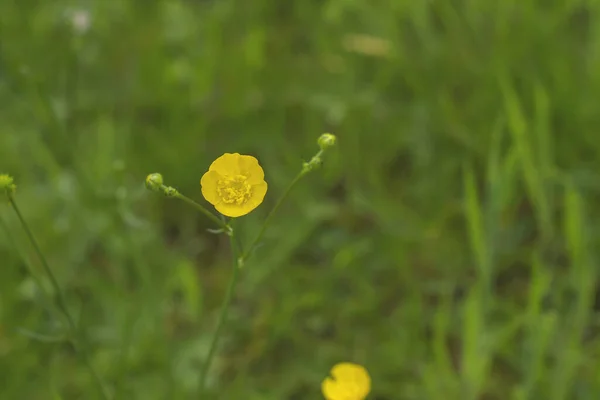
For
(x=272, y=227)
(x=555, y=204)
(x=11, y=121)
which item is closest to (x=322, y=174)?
(x=272, y=227)

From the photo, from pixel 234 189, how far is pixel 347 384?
484 millimetres

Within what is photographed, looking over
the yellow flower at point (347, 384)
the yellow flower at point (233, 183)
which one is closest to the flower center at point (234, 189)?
the yellow flower at point (233, 183)

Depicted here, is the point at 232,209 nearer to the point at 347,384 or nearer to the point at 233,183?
the point at 233,183

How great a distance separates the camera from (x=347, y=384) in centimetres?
129

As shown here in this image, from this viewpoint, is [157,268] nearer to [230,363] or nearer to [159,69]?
[230,363]

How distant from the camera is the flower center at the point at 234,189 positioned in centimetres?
102

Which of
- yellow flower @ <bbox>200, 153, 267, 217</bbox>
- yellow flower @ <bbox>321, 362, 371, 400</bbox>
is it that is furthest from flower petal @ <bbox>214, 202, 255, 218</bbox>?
yellow flower @ <bbox>321, 362, 371, 400</bbox>

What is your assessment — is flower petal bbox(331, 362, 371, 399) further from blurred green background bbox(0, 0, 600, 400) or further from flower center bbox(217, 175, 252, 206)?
flower center bbox(217, 175, 252, 206)

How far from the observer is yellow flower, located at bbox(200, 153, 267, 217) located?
1014 mm

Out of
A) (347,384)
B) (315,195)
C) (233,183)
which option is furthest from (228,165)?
(315,195)

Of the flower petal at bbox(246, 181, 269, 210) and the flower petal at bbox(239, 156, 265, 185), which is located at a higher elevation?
the flower petal at bbox(239, 156, 265, 185)

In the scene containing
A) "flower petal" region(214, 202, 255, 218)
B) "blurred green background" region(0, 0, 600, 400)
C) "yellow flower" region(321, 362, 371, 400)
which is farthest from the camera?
"blurred green background" region(0, 0, 600, 400)

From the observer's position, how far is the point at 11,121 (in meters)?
1.96

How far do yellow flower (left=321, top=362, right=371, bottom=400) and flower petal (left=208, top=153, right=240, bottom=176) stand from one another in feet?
1.53
